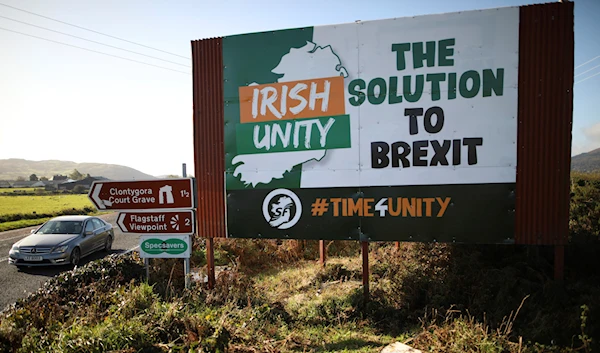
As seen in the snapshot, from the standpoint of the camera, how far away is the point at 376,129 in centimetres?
609

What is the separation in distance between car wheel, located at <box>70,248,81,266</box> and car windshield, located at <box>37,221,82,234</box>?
2.57 feet

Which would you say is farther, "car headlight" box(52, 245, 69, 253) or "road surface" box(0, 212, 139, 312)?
"car headlight" box(52, 245, 69, 253)

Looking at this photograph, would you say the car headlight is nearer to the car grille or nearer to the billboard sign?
the car grille

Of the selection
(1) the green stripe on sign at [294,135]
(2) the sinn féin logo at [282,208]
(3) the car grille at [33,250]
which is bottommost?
(3) the car grille at [33,250]

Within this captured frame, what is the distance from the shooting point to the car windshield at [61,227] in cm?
1077

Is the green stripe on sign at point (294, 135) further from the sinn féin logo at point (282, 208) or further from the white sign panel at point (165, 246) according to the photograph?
the white sign panel at point (165, 246)

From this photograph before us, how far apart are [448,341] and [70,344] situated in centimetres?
518

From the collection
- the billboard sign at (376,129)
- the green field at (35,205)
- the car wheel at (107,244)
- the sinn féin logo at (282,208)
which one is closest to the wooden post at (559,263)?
the billboard sign at (376,129)

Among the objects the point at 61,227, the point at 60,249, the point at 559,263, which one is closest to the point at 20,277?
the point at 60,249

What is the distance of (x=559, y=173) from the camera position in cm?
555

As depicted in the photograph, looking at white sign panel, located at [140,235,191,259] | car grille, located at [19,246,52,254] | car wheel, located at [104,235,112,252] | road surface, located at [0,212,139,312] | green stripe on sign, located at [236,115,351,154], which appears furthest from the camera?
car wheel, located at [104,235,112,252]

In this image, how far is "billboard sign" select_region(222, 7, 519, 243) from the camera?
18.9ft

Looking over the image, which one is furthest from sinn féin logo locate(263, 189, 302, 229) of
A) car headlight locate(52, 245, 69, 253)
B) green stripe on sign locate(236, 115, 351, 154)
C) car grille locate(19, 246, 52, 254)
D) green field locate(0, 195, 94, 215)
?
green field locate(0, 195, 94, 215)

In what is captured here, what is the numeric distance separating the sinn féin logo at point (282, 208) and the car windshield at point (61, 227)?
821cm
